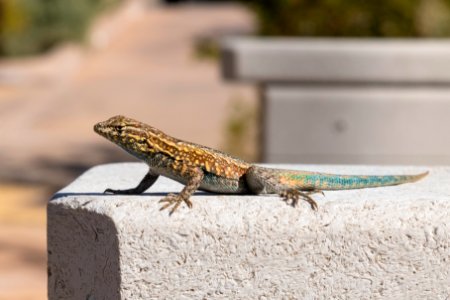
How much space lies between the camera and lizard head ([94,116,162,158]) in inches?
157

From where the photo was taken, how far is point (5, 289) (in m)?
7.38

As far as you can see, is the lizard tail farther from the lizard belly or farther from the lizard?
the lizard belly

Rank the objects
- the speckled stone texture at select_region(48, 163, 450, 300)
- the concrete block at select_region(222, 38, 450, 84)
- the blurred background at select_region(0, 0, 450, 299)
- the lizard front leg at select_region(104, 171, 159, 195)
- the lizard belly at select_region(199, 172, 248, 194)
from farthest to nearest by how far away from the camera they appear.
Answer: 1. the blurred background at select_region(0, 0, 450, 299)
2. the concrete block at select_region(222, 38, 450, 84)
3. the lizard front leg at select_region(104, 171, 159, 195)
4. the lizard belly at select_region(199, 172, 248, 194)
5. the speckled stone texture at select_region(48, 163, 450, 300)

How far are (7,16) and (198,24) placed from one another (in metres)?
10.7

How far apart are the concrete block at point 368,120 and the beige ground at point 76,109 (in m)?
2.55

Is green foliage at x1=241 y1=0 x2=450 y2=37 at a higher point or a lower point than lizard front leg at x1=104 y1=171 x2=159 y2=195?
higher

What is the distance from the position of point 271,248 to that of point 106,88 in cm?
1436

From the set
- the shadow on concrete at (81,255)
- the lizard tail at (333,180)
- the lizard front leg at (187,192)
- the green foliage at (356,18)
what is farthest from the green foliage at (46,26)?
the lizard front leg at (187,192)

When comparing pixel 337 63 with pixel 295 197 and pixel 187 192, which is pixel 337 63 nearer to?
pixel 295 197

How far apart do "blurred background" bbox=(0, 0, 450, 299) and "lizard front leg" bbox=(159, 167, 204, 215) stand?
350 cm

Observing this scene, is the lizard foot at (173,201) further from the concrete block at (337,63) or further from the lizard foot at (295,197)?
the concrete block at (337,63)

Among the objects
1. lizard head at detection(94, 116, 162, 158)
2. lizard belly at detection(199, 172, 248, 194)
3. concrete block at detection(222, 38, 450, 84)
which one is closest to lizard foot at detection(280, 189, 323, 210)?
lizard belly at detection(199, 172, 248, 194)

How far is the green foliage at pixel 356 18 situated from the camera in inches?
443

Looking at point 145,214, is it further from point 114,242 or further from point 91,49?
point 91,49
